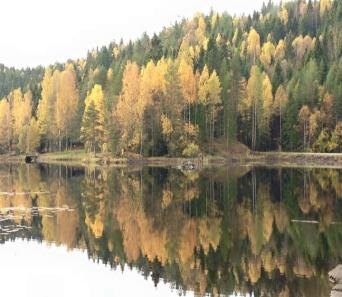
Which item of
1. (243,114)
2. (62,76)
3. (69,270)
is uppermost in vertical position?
(62,76)

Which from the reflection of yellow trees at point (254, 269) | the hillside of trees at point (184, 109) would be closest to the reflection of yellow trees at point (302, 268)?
the reflection of yellow trees at point (254, 269)

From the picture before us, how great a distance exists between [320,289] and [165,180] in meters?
47.7

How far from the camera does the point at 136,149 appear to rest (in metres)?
110

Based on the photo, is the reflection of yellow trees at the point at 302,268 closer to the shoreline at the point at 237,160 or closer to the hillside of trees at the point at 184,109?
the shoreline at the point at 237,160

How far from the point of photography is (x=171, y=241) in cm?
3347

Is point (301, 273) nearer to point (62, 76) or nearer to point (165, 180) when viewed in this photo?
point (165, 180)

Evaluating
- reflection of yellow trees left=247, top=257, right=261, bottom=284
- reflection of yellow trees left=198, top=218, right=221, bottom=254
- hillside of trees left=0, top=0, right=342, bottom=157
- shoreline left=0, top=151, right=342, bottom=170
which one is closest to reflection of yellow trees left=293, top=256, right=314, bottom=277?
reflection of yellow trees left=247, top=257, right=261, bottom=284

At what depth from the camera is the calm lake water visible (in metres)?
25.2

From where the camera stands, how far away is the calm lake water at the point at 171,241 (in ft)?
82.6

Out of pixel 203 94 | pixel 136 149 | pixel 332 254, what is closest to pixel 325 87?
pixel 203 94

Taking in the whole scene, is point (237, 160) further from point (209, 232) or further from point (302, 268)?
point (302, 268)

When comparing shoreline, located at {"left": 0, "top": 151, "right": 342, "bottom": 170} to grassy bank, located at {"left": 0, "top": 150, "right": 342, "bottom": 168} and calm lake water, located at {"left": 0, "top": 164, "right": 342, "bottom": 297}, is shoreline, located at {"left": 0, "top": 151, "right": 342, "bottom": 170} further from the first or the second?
calm lake water, located at {"left": 0, "top": 164, "right": 342, "bottom": 297}

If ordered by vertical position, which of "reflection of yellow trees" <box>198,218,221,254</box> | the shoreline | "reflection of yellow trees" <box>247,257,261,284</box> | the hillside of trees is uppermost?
the hillside of trees

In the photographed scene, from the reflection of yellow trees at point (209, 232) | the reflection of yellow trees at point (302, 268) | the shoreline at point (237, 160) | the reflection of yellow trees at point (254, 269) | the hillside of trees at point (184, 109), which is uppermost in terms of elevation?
the hillside of trees at point (184, 109)
